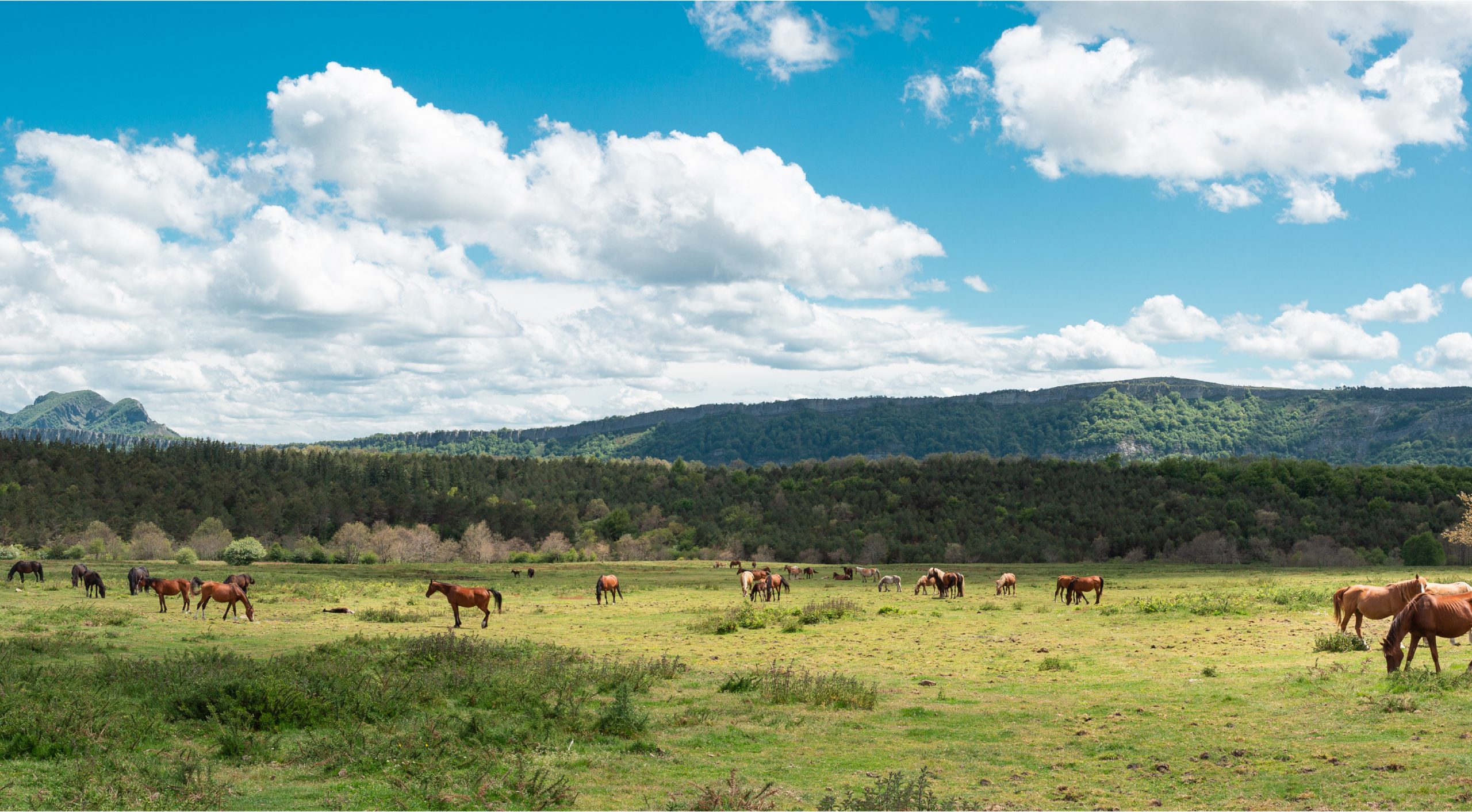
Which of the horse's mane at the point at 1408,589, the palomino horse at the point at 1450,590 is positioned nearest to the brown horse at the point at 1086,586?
the horse's mane at the point at 1408,589

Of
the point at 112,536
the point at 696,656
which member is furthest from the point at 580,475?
A: the point at 696,656

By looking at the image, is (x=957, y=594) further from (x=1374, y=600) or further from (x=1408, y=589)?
(x=1408, y=589)

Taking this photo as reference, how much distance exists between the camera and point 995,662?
24.4 metres

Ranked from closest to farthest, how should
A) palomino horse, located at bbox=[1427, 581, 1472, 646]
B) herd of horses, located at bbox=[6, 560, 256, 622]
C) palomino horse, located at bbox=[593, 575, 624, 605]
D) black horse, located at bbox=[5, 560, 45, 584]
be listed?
palomino horse, located at bbox=[1427, 581, 1472, 646], herd of horses, located at bbox=[6, 560, 256, 622], palomino horse, located at bbox=[593, 575, 624, 605], black horse, located at bbox=[5, 560, 45, 584]

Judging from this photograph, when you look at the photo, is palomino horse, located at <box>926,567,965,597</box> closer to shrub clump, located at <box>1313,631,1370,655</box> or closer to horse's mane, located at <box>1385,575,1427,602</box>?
shrub clump, located at <box>1313,631,1370,655</box>

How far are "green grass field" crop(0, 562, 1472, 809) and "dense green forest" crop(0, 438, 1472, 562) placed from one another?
80.7 metres

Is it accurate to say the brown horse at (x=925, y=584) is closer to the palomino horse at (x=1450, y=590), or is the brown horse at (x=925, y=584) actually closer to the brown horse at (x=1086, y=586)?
the brown horse at (x=1086, y=586)

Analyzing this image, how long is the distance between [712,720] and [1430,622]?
548 inches

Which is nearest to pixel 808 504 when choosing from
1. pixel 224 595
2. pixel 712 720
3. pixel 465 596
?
pixel 465 596

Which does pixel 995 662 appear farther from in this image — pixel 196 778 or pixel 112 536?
pixel 112 536

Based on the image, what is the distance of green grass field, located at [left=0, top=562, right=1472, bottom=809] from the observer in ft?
38.8

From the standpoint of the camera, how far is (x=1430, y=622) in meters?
17.1

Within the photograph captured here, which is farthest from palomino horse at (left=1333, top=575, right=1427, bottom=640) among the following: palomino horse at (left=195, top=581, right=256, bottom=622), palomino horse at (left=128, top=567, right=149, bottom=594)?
palomino horse at (left=128, top=567, right=149, bottom=594)

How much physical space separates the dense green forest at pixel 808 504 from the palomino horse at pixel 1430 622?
280ft
